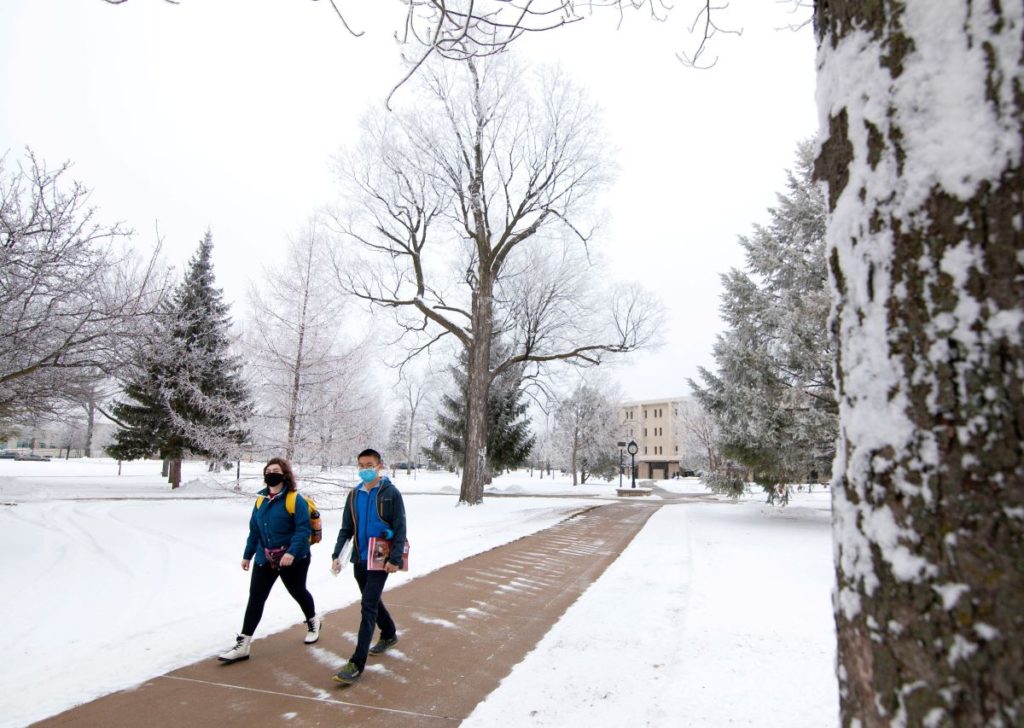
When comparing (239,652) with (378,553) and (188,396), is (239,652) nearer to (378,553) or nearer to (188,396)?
(378,553)

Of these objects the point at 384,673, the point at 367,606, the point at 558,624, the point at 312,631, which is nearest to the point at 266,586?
the point at 312,631

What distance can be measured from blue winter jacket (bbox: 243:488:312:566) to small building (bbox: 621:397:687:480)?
72.7 metres

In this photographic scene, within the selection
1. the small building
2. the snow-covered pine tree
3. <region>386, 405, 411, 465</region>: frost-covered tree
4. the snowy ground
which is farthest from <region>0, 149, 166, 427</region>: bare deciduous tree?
the small building

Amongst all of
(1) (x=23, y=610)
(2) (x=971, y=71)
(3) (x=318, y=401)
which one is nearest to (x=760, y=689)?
(2) (x=971, y=71)

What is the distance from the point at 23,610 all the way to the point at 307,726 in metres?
4.55

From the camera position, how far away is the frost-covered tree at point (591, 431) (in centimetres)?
4659

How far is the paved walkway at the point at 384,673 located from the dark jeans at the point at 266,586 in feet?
1.06

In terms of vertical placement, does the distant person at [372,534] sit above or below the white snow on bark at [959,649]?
below

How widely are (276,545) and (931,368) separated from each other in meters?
4.90

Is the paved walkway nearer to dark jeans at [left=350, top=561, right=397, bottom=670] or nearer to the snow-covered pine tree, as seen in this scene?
dark jeans at [left=350, top=561, right=397, bottom=670]

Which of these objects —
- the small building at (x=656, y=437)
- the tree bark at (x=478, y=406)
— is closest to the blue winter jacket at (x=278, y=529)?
the tree bark at (x=478, y=406)

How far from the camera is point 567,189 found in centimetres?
1925

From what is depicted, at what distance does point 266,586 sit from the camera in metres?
4.84

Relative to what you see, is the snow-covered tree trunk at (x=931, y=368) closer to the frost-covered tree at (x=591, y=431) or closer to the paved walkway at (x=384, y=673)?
the paved walkway at (x=384, y=673)
